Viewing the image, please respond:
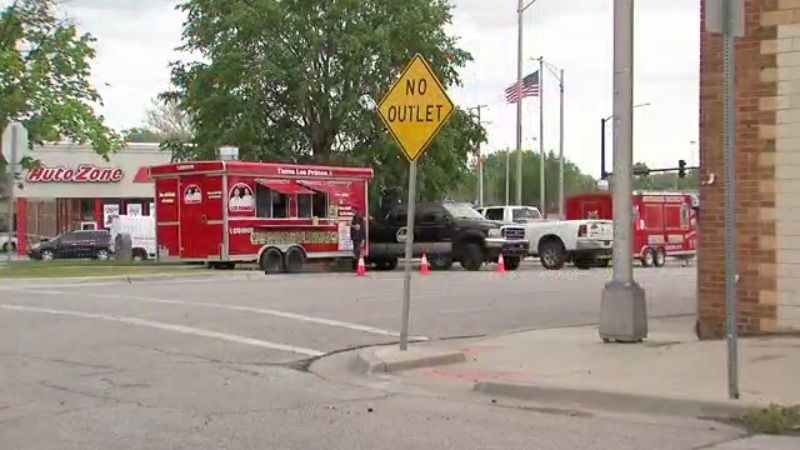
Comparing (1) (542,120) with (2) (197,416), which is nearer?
(2) (197,416)

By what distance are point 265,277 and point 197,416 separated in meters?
15.0

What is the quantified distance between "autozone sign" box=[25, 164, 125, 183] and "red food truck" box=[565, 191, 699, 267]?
91.5ft

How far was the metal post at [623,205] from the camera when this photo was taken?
1080cm

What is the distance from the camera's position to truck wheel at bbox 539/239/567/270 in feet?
97.0

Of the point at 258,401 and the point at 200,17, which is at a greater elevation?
the point at 200,17

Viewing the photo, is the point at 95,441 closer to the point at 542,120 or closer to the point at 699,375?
the point at 699,375

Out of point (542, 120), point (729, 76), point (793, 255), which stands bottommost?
point (793, 255)

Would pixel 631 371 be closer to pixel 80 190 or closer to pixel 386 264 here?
pixel 386 264

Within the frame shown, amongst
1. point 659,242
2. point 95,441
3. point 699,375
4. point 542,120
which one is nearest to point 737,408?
point 699,375

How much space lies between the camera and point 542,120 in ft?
168

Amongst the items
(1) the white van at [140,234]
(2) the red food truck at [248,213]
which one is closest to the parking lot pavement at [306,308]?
(2) the red food truck at [248,213]

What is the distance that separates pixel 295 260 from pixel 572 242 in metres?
8.83

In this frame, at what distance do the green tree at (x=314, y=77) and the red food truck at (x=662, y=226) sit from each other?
704 cm

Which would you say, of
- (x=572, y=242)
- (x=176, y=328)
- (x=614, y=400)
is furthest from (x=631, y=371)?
(x=572, y=242)
